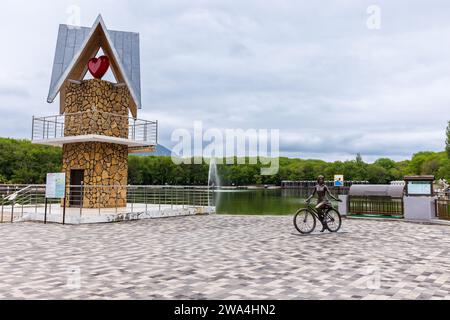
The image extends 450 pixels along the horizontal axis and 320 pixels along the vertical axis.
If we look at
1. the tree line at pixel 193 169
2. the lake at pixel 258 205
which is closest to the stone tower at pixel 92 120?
the lake at pixel 258 205

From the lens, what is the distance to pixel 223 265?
21.7 ft

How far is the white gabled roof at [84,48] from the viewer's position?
17.3 metres

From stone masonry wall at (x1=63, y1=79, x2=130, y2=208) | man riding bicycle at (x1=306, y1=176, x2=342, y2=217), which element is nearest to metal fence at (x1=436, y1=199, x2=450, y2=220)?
man riding bicycle at (x1=306, y1=176, x2=342, y2=217)

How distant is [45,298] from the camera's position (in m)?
4.65

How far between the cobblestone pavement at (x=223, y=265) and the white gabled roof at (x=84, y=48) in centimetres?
→ 918

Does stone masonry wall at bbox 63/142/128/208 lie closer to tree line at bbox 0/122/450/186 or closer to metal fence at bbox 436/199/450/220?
metal fence at bbox 436/199/450/220

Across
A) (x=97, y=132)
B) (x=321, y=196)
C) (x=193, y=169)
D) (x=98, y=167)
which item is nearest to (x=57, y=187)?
(x=98, y=167)

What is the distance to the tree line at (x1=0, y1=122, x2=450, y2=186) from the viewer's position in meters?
55.3

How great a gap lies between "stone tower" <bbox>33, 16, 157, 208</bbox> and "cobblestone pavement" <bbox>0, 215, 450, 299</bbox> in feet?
→ 21.2

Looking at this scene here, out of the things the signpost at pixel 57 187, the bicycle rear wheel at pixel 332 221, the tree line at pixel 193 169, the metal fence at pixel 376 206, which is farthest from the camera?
the tree line at pixel 193 169

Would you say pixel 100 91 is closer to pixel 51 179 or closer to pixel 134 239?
pixel 51 179

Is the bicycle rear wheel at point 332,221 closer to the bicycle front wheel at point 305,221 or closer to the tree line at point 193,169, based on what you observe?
the bicycle front wheel at point 305,221

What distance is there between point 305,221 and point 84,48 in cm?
1324
